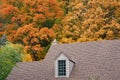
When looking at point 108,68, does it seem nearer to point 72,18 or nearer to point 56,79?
point 56,79

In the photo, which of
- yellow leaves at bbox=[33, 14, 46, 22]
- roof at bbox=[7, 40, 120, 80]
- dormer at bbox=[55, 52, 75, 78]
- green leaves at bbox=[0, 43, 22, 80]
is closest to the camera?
roof at bbox=[7, 40, 120, 80]

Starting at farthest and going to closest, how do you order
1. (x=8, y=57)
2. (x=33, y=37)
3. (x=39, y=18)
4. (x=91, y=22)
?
(x=39, y=18) → (x=33, y=37) → (x=91, y=22) → (x=8, y=57)

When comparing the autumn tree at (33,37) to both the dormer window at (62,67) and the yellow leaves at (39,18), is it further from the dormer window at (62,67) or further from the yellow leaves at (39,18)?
the dormer window at (62,67)

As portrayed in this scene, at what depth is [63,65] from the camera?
34.8 metres

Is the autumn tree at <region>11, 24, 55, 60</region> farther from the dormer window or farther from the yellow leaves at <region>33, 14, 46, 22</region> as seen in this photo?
the dormer window

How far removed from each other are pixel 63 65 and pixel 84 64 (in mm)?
1498

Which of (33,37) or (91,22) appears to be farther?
(33,37)

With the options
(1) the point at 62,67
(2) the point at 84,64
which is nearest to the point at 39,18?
(1) the point at 62,67

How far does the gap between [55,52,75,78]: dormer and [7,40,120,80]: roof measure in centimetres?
34

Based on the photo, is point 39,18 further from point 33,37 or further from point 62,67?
point 62,67

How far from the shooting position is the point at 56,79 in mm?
34250

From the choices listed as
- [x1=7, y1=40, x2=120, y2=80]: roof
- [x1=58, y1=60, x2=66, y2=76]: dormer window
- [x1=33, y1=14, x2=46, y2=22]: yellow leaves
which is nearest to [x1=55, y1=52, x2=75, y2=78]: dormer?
[x1=58, y1=60, x2=66, y2=76]: dormer window

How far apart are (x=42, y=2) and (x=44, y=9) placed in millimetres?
863

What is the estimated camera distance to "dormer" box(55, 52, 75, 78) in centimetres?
3438
